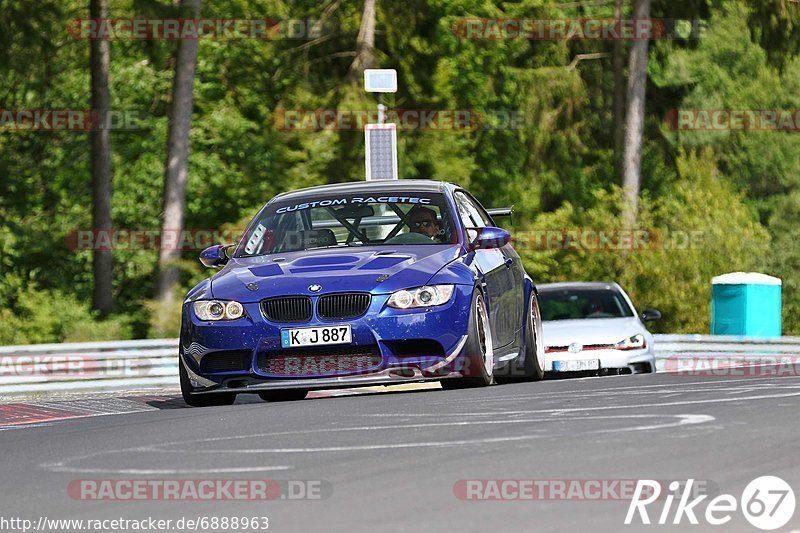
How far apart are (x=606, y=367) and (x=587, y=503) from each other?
516 inches

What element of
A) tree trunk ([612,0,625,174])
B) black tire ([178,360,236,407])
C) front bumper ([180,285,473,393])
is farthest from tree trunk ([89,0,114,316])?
front bumper ([180,285,473,393])

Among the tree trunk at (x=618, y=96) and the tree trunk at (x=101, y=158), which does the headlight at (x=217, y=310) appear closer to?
the tree trunk at (x=101, y=158)

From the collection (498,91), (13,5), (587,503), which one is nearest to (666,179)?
(498,91)

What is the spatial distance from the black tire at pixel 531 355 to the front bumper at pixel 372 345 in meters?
2.37

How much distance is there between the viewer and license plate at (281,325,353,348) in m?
10.7

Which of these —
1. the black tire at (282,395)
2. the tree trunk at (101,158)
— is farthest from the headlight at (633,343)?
the tree trunk at (101,158)

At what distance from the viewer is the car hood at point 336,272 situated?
10.9 m

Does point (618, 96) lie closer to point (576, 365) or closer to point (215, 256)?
point (576, 365)

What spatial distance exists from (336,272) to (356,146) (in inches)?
1327

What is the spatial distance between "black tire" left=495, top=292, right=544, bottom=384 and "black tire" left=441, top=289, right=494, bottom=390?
1661 millimetres

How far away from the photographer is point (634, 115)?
42.0 m

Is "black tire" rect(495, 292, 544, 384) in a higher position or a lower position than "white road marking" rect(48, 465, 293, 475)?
lower

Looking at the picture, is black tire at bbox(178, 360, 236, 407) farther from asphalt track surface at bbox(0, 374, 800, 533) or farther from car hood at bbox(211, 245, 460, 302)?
asphalt track surface at bbox(0, 374, 800, 533)

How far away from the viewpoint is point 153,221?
47.3 metres
